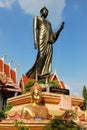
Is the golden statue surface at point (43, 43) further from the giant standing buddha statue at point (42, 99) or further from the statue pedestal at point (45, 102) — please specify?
the statue pedestal at point (45, 102)

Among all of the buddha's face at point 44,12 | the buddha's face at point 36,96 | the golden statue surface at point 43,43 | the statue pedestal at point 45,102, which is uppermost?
the buddha's face at point 44,12

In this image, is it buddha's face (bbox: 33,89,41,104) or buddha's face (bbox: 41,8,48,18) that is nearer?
buddha's face (bbox: 33,89,41,104)

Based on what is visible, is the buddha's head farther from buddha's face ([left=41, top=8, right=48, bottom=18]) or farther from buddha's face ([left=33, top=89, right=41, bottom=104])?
buddha's face ([left=33, top=89, right=41, bottom=104])

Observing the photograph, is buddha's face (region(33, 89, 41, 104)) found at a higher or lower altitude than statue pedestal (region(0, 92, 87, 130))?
higher

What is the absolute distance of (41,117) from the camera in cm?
692

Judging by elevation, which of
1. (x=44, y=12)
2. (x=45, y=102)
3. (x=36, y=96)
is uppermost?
(x=44, y=12)

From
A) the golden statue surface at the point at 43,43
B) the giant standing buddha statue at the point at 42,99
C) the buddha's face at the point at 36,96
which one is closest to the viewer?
the giant standing buddha statue at the point at 42,99

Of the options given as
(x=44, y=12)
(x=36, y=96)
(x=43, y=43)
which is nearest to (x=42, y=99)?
(x=36, y=96)

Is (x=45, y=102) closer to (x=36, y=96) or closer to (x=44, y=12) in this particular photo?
(x=36, y=96)

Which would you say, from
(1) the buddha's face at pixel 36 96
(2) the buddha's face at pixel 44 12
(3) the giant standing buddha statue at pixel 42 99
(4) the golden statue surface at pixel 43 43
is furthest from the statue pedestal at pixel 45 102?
(2) the buddha's face at pixel 44 12

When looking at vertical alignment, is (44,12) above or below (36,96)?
above

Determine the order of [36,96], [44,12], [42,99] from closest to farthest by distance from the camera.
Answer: [36,96]
[42,99]
[44,12]

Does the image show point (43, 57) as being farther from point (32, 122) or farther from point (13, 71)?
point (13, 71)

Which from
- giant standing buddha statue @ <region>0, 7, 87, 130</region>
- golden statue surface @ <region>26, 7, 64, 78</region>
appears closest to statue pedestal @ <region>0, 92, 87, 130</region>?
giant standing buddha statue @ <region>0, 7, 87, 130</region>
